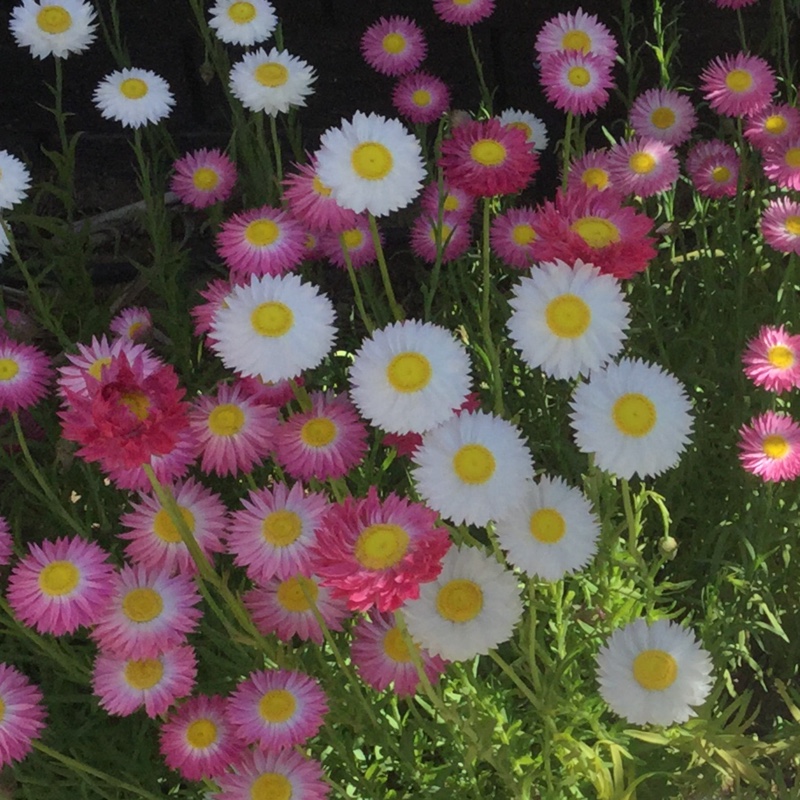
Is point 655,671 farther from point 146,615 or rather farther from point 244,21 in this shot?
point 244,21

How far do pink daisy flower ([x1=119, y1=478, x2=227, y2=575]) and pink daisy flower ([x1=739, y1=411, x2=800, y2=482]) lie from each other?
0.54m

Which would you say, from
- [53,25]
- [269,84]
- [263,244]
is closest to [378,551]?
[263,244]

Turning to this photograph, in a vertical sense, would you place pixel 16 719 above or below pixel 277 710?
below

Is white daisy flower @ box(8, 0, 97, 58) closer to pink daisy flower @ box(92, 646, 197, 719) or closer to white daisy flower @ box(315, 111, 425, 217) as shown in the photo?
white daisy flower @ box(315, 111, 425, 217)

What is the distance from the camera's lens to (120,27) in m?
1.58

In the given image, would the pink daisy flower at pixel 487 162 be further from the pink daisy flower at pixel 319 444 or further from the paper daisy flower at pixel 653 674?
the paper daisy flower at pixel 653 674

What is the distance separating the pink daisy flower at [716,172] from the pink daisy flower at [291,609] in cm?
81

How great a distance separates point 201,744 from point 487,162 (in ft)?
1.86

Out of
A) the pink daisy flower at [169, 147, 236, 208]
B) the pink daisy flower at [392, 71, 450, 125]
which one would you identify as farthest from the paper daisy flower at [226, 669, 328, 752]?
the pink daisy flower at [392, 71, 450, 125]

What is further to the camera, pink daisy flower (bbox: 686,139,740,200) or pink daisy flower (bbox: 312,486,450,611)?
pink daisy flower (bbox: 686,139,740,200)

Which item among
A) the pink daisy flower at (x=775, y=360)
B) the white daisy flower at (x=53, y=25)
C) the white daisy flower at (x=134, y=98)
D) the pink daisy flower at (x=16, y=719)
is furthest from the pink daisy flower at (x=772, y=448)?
the white daisy flower at (x=53, y=25)

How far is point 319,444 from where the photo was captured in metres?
0.85

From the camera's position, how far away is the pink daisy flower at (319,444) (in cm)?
84

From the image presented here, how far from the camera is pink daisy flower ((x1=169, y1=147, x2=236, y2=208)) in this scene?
49.8 inches
